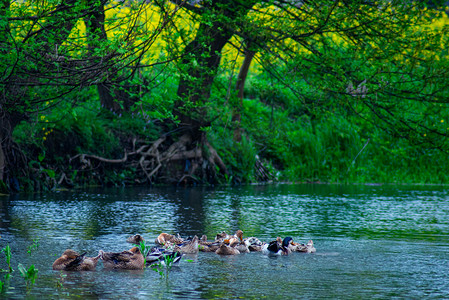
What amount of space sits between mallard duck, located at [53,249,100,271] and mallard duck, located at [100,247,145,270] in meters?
0.12

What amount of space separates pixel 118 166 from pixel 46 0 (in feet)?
29.3

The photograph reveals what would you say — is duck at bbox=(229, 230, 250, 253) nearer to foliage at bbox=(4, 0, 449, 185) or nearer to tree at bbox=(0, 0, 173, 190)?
tree at bbox=(0, 0, 173, 190)

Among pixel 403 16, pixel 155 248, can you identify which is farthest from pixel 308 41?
pixel 155 248

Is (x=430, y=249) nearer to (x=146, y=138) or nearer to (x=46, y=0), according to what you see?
(x=46, y=0)

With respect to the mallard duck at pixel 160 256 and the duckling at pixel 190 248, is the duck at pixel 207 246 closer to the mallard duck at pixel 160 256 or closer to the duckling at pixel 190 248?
the duckling at pixel 190 248

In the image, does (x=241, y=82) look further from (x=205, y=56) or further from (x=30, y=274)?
(x=30, y=274)

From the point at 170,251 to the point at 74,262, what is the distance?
3.38 feet

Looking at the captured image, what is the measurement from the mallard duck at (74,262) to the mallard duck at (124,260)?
0.12 meters

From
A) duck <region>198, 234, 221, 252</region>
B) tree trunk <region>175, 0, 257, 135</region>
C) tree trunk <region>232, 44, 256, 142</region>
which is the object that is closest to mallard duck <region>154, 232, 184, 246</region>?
duck <region>198, 234, 221, 252</region>

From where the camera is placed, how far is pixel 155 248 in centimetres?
636

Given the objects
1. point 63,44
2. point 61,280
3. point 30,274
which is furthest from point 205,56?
point 30,274

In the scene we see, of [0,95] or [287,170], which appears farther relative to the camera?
[287,170]

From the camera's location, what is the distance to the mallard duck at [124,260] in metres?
5.78

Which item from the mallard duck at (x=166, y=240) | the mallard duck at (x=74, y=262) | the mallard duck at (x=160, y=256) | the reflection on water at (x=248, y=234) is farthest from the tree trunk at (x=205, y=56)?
the mallard duck at (x=74, y=262)
